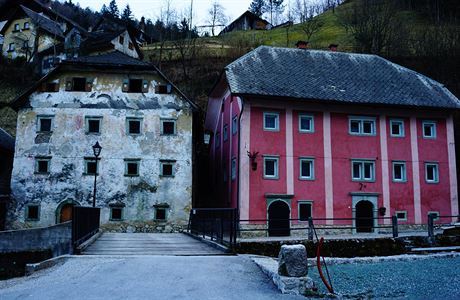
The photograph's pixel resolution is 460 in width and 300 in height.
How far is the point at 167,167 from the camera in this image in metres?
29.2

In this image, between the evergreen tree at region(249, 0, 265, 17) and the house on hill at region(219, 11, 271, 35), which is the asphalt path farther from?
the evergreen tree at region(249, 0, 265, 17)

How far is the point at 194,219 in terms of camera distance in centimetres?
Answer: 2228

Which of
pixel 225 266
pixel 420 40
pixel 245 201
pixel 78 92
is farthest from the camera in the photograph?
pixel 420 40

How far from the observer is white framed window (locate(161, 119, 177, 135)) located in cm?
2967

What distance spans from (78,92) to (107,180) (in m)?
6.31

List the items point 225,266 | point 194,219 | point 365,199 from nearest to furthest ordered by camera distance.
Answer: point 225,266
point 194,219
point 365,199

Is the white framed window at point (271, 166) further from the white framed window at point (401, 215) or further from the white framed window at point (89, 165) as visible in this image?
the white framed window at point (89, 165)

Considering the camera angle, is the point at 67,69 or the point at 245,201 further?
the point at 67,69

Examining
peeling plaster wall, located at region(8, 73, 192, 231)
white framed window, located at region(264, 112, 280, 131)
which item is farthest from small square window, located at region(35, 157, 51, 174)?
white framed window, located at region(264, 112, 280, 131)

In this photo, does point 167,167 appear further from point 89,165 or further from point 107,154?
point 89,165

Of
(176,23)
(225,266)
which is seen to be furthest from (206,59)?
(225,266)

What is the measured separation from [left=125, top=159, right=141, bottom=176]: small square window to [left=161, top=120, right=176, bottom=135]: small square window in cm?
262

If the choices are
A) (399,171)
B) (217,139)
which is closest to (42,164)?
(217,139)

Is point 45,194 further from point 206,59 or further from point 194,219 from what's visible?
point 206,59
